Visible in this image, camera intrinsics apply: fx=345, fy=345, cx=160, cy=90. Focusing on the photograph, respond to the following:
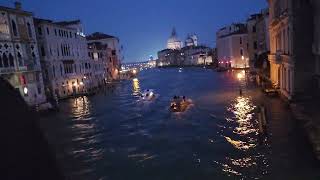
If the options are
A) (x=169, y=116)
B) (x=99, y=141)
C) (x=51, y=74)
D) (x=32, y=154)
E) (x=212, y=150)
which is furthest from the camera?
(x=51, y=74)

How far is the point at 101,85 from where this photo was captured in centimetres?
7806

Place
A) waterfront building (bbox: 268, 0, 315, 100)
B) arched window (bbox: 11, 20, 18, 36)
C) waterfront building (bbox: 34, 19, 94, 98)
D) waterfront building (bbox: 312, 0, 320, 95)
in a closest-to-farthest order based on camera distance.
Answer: waterfront building (bbox: 312, 0, 320, 95), waterfront building (bbox: 268, 0, 315, 100), arched window (bbox: 11, 20, 18, 36), waterfront building (bbox: 34, 19, 94, 98)

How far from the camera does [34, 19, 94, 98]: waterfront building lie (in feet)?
178

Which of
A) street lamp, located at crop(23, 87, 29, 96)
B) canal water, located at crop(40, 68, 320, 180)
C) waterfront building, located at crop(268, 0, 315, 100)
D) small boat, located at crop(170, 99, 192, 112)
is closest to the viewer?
canal water, located at crop(40, 68, 320, 180)

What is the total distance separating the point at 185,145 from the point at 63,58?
41.0 m

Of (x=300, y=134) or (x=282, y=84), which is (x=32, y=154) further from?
(x=282, y=84)

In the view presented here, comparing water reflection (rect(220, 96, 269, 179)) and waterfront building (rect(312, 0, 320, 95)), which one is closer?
water reflection (rect(220, 96, 269, 179))

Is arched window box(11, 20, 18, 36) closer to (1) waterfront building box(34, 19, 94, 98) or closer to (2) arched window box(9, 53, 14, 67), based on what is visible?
(2) arched window box(9, 53, 14, 67)

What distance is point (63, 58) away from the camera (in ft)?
196

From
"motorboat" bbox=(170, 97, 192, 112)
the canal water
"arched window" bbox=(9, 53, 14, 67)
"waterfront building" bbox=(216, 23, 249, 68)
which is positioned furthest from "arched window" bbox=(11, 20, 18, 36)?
"waterfront building" bbox=(216, 23, 249, 68)

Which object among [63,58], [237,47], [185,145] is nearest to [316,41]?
[185,145]

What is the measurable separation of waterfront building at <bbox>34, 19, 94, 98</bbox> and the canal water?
1580 centimetres

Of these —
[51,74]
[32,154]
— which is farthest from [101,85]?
[32,154]

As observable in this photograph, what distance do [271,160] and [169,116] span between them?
1843 centimetres
